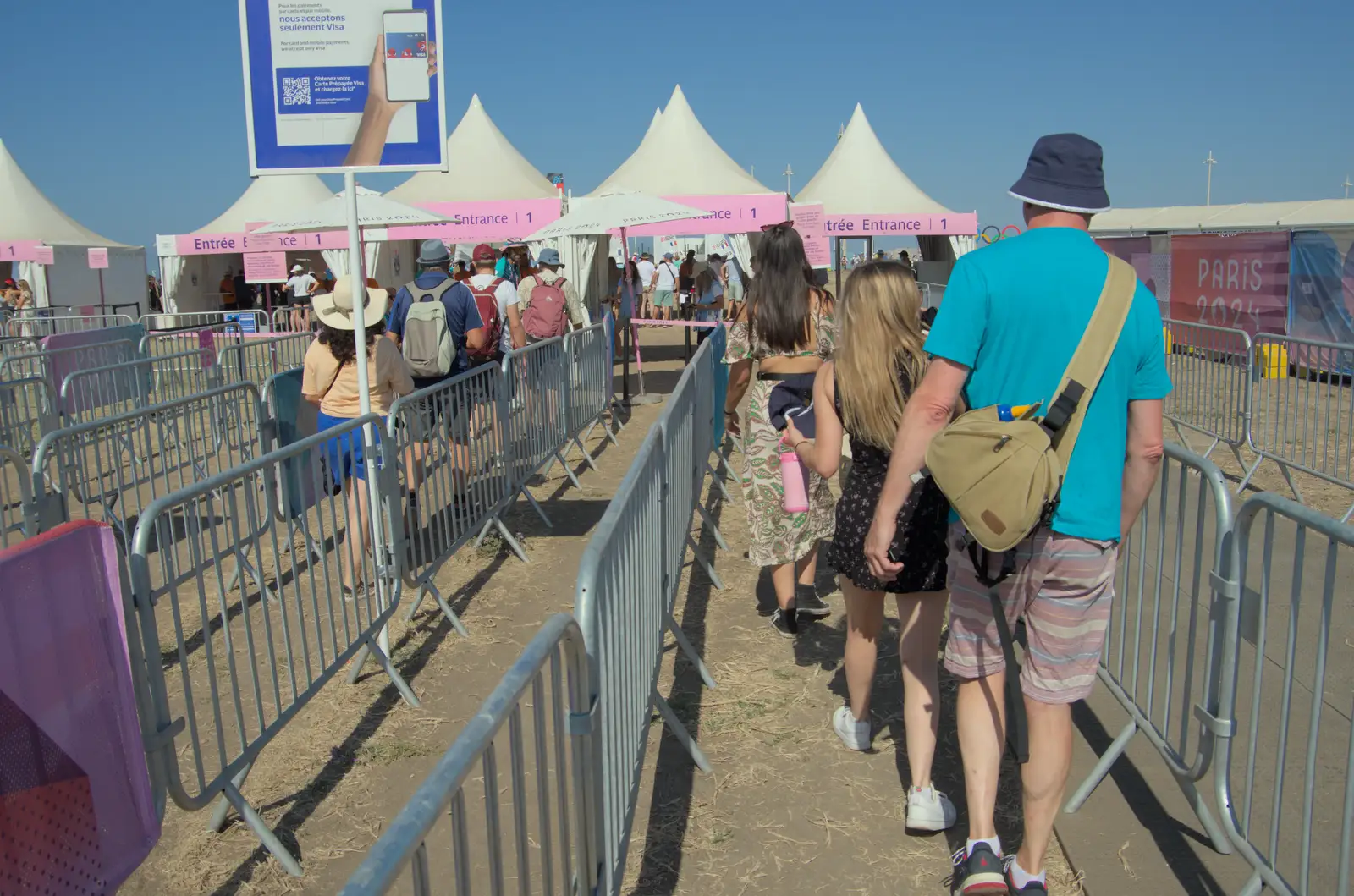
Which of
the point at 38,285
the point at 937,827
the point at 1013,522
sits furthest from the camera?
the point at 38,285

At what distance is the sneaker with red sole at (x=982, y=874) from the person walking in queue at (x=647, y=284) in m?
21.9

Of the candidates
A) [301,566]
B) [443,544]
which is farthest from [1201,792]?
[301,566]

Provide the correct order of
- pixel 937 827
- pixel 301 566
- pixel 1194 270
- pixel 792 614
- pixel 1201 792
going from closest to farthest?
pixel 937 827
pixel 1201 792
pixel 792 614
pixel 301 566
pixel 1194 270

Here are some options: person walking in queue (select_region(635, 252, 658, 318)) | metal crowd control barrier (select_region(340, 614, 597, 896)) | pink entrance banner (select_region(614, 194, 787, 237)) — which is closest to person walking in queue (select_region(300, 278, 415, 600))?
metal crowd control barrier (select_region(340, 614, 597, 896))

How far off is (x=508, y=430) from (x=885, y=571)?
4199mm

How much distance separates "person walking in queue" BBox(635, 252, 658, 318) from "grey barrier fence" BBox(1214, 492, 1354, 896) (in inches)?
819

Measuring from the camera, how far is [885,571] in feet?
9.16

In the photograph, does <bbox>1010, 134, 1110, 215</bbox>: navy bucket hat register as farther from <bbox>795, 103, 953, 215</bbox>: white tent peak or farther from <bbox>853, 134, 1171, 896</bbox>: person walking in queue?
<bbox>795, 103, 953, 215</bbox>: white tent peak

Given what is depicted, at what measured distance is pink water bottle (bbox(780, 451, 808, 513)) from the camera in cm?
412

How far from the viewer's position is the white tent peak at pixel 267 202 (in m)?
26.3

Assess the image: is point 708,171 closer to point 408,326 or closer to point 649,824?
point 408,326

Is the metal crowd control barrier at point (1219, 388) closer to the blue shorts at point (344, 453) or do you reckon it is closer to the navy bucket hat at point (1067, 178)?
the navy bucket hat at point (1067, 178)

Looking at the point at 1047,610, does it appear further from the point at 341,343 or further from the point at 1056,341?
the point at 341,343

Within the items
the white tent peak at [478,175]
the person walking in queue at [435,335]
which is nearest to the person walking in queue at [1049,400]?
the person walking in queue at [435,335]
